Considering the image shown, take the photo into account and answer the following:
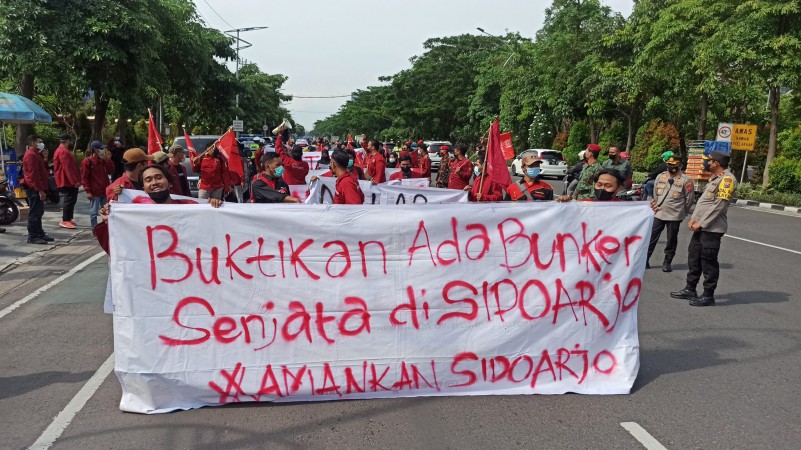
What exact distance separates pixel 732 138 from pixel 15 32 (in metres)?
21.0

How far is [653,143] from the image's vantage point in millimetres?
28984

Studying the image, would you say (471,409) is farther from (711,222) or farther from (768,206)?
(768,206)

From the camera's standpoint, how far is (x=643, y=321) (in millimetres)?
6383

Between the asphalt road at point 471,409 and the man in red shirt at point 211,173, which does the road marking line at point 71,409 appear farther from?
the man in red shirt at point 211,173

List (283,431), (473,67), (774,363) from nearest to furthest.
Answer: (283,431) < (774,363) < (473,67)

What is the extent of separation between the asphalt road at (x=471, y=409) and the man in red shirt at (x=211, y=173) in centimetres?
416

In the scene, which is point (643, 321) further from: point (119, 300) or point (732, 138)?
point (732, 138)

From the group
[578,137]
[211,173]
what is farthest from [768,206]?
[578,137]

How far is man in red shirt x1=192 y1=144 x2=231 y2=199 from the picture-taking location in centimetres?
1017

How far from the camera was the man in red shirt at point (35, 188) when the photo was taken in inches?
404

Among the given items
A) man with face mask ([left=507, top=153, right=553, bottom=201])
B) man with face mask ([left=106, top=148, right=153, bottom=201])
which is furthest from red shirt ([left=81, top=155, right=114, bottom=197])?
man with face mask ([left=507, top=153, right=553, bottom=201])

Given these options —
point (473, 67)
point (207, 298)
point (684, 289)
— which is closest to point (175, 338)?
point (207, 298)

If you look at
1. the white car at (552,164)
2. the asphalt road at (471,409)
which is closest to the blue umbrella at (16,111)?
the asphalt road at (471,409)

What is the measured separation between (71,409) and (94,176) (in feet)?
25.9
